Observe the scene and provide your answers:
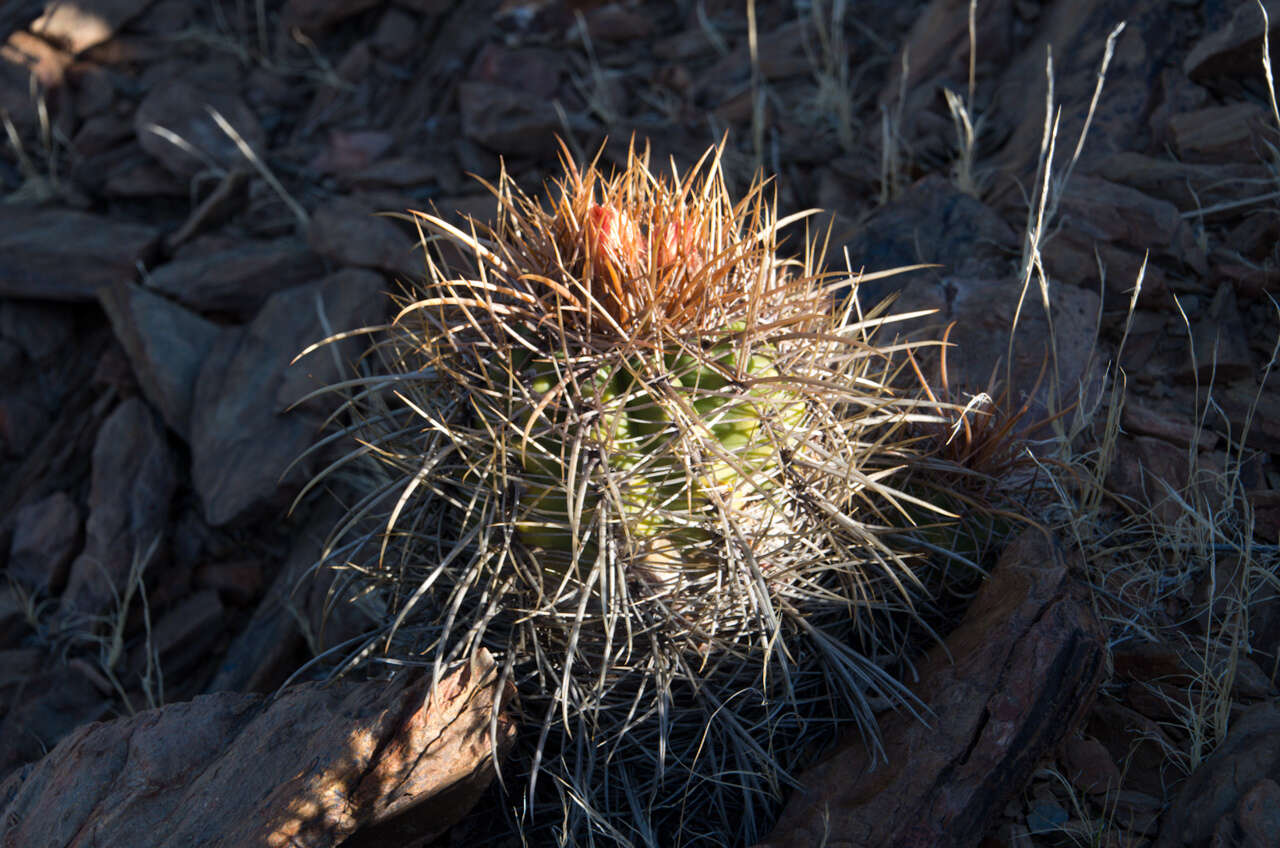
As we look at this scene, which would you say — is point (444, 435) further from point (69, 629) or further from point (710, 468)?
point (69, 629)

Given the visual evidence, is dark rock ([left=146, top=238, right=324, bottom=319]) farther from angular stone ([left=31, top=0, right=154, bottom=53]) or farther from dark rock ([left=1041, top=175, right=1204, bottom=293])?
dark rock ([left=1041, top=175, right=1204, bottom=293])

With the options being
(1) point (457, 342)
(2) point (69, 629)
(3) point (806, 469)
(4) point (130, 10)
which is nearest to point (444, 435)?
(1) point (457, 342)

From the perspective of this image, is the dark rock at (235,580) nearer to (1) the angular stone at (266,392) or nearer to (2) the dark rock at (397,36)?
(1) the angular stone at (266,392)

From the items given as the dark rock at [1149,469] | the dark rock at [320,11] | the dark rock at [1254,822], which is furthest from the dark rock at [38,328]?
→ the dark rock at [1254,822]

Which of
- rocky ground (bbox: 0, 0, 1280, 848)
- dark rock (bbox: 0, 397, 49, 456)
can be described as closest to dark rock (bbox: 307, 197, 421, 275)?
rocky ground (bbox: 0, 0, 1280, 848)

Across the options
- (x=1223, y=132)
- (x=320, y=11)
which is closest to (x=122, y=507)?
(x=320, y=11)
